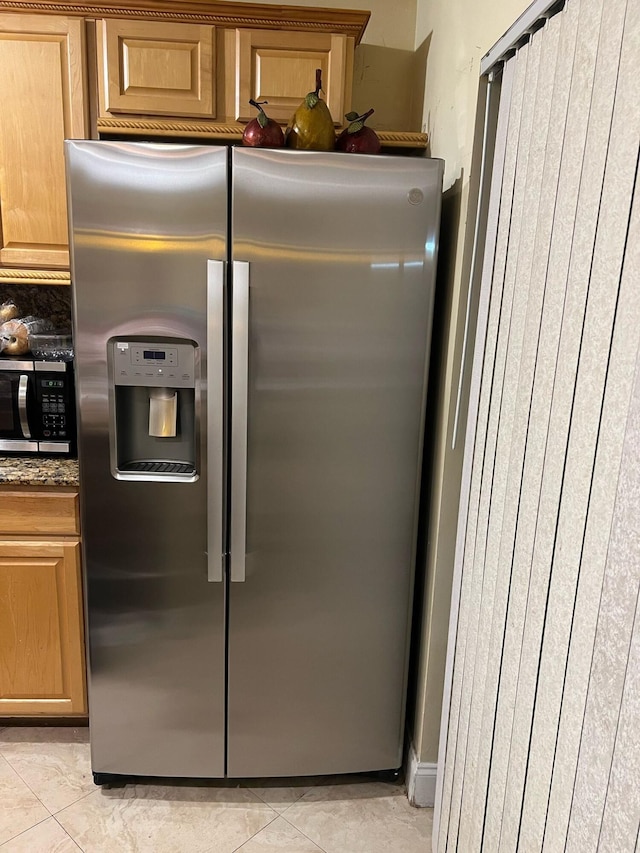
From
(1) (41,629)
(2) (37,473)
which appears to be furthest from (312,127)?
(1) (41,629)

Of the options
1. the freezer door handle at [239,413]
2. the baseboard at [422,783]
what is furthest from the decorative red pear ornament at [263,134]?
the baseboard at [422,783]

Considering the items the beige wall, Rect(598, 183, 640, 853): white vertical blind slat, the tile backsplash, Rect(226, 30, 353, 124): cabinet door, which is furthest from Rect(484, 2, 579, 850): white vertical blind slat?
the tile backsplash

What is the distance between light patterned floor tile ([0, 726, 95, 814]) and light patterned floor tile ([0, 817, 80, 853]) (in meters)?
0.07

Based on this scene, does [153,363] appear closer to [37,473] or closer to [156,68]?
[37,473]

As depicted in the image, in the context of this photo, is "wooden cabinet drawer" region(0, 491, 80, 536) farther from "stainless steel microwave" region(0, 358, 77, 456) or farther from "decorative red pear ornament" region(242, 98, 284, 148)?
"decorative red pear ornament" region(242, 98, 284, 148)

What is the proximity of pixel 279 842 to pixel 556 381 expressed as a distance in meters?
1.51

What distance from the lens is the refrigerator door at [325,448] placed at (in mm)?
1604

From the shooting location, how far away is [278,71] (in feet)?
6.29

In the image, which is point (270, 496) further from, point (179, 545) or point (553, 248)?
point (553, 248)

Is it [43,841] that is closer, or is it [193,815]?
[43,841]

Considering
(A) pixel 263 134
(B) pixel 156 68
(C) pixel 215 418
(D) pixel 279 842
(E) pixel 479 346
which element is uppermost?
(B) pixel 156 68

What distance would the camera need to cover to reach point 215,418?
65.9 inches

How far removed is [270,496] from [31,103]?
4.53 feet

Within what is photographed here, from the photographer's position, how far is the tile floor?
1.77m
